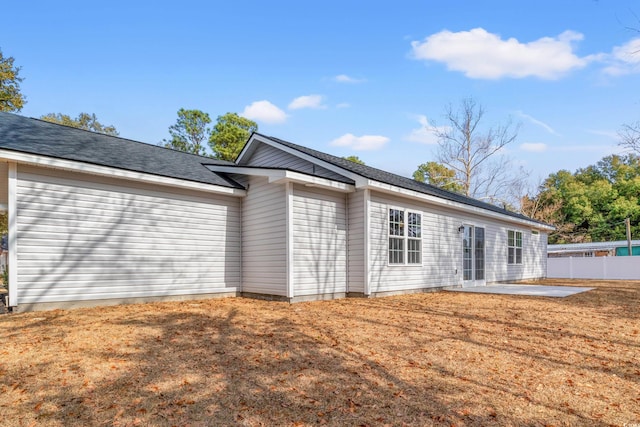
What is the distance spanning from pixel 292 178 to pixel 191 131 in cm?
2622

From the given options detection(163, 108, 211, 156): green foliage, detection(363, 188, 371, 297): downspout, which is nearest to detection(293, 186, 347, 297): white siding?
detection(363, 188, 371, 297): downspout

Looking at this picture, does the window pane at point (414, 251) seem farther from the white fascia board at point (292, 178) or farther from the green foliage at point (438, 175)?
the green foliage at point (438, 175)

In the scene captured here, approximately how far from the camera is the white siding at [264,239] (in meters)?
8.70

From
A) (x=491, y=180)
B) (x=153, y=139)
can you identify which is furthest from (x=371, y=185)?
(x=153, y=139)

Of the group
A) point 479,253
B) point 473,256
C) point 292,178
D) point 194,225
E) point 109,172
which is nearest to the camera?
point 109,172

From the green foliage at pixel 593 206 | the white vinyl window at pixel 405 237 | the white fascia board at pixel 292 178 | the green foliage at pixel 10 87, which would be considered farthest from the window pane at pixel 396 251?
the green foliage at pixel 593 206

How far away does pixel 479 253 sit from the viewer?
45.5 feet

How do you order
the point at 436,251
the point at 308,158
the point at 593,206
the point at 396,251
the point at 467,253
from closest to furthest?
the point at 308,158 < the point at 396,251 < the point at 436,251 < the point at 467,253 < the point at 593,206

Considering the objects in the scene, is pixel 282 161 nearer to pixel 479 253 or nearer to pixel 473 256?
pixel 473 256

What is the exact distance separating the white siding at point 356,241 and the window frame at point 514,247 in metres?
A: 9.45

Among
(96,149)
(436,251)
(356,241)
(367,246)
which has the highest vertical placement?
(96,149)

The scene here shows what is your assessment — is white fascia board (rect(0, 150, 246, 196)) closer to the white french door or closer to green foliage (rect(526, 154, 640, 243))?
the white french door

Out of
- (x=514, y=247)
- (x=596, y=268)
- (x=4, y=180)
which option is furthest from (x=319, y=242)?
(x=596, y=268)

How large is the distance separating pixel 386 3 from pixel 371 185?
7.23 metres
